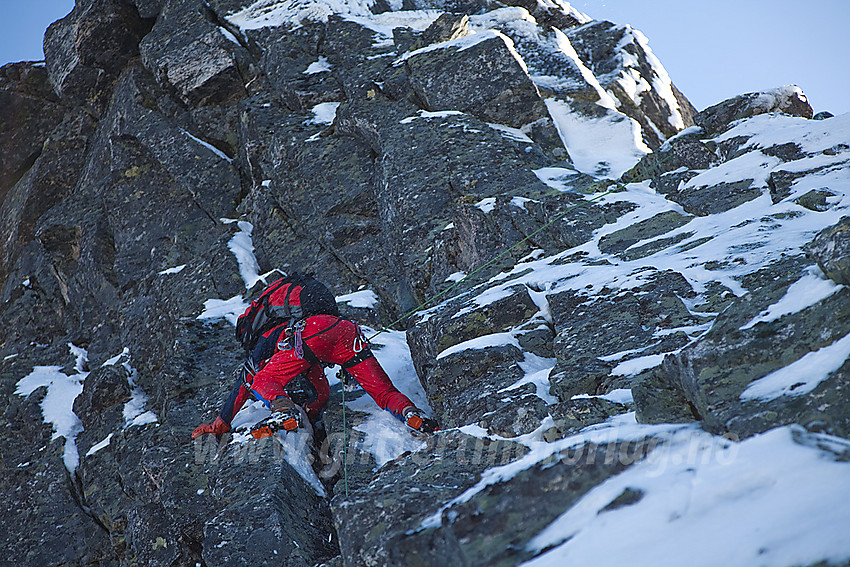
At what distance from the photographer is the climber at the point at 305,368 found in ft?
23.9

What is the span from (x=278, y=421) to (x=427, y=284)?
4.11 metres

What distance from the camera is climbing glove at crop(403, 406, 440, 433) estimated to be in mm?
7020

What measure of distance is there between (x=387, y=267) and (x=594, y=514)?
9386 mm

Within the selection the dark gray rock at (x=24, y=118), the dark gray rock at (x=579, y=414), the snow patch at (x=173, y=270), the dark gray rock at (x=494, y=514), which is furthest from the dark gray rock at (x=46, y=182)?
the dark gray rock at (x=494, y=514)

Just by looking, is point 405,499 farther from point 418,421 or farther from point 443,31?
point 443,31

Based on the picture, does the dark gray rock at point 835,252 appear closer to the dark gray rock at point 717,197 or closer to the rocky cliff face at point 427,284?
the rocky cliff face at point 427,284

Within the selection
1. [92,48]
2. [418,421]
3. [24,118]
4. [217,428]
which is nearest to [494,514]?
[418,421]

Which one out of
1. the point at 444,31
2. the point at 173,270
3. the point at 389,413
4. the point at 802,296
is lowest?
the point at 389,413

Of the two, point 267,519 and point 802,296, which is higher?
point 802,296

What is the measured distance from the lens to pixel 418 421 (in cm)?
705

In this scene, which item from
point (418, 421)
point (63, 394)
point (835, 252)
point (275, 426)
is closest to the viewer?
point (835, 252)

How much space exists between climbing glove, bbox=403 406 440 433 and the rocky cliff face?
0.18m

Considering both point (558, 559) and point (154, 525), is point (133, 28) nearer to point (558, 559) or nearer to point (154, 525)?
point (154, 525)

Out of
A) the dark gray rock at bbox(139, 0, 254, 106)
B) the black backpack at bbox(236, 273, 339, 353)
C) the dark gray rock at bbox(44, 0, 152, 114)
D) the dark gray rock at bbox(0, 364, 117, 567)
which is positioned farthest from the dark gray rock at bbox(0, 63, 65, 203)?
the black backpack at bbox(236, 273, 339, 353)
